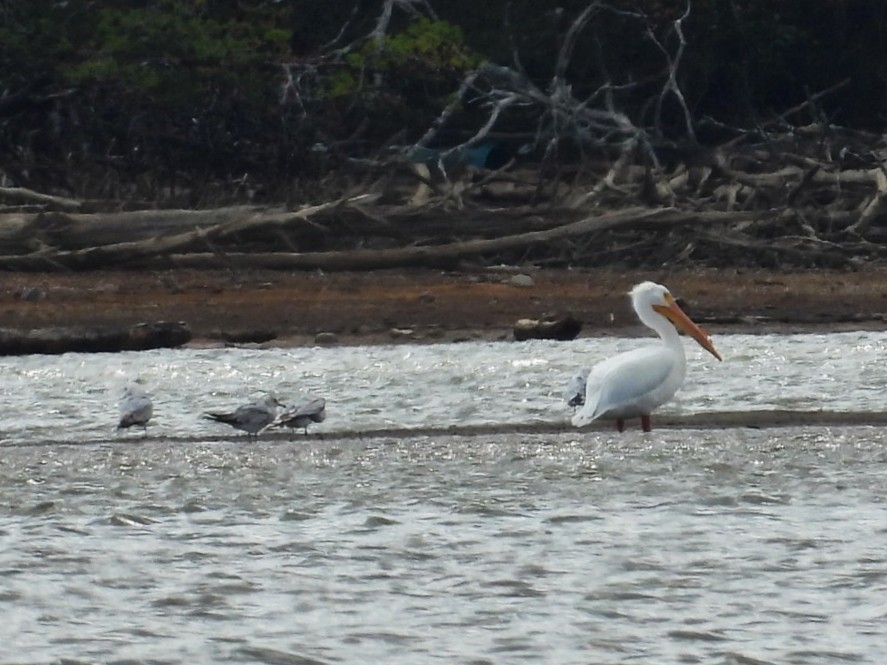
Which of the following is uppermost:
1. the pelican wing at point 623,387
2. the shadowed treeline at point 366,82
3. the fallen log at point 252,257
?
the shadowed treeline at point 366,82

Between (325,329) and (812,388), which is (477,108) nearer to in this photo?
(325,329)

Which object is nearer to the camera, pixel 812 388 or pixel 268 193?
pixel 812 388

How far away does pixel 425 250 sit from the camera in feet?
56.0

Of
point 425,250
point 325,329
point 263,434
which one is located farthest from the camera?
point 425,250

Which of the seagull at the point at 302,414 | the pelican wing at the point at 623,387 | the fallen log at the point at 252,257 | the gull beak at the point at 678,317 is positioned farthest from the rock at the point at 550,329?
the seagull at the point at 302,414

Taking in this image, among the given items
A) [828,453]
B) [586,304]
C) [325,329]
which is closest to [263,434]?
[828,453]

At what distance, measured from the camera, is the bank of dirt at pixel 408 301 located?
1449 centimetres

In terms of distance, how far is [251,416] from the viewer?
9.45m

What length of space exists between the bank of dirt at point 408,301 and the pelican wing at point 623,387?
4191mm

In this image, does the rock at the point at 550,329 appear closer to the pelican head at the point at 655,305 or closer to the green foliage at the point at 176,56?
the pelican head at the point at 655,305

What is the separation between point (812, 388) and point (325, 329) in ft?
13.7

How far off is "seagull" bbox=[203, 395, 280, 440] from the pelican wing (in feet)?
4.82

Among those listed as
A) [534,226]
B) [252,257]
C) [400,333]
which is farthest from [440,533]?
[534,226]

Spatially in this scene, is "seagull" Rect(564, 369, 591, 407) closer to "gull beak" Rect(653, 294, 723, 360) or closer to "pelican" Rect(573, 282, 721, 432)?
"pelican" Rect(573, 282, 721, 432)
